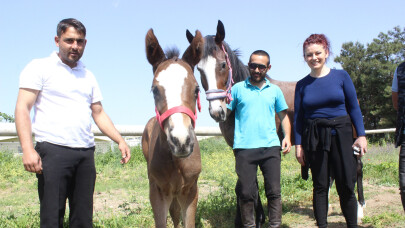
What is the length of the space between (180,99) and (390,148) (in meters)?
11.0

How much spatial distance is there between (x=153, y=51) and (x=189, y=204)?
1.47 meters

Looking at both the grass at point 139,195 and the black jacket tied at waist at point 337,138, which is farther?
the grass at point 139,195

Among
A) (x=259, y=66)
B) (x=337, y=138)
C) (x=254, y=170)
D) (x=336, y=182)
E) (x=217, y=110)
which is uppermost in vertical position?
(x=259, y=66)

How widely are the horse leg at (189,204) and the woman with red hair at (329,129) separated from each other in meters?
1.14

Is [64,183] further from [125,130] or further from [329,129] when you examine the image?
[329,129]

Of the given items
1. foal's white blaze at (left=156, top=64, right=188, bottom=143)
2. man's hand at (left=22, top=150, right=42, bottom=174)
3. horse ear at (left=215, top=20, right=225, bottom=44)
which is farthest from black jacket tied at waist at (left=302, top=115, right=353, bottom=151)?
man's hand at (left=22, top=150, right=42, bottom=174)

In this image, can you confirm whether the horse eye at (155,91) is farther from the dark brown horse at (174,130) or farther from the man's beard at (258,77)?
the man's beard at (258,77)

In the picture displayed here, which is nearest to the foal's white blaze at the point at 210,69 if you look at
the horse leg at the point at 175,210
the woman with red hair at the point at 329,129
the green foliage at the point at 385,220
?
the woman with red hair at the point at 329,129

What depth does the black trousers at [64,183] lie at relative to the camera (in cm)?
243

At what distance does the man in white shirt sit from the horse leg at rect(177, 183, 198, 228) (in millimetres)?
926

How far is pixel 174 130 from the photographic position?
2.37 metres

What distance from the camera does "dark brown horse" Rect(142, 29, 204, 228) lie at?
2430 mm

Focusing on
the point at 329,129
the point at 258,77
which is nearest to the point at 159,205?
the point at 258,77

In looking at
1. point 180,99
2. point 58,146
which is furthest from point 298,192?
point 58,146
